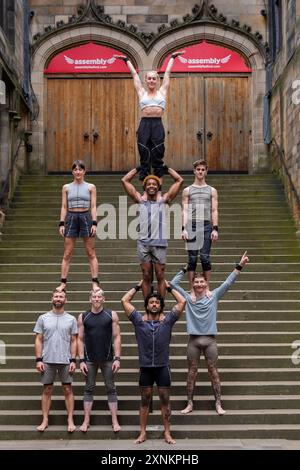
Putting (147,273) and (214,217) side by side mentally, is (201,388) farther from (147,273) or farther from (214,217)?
(214,217)

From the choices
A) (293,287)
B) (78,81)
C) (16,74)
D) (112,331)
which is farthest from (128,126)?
(112,331)

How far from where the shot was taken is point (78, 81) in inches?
697

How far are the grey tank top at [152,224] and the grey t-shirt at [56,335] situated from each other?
1.23 m

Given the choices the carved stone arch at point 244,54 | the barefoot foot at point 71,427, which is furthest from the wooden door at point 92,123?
the barefoot foot at point 71,427

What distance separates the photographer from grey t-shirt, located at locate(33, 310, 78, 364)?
709 centimetres

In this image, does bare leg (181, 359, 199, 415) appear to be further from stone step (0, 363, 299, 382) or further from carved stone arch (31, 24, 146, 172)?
carved stone arch (31, 24, 146, 172)

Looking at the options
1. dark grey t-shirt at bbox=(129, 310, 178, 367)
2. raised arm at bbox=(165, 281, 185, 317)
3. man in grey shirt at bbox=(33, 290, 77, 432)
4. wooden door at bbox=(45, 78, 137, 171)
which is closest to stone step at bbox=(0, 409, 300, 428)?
man in grey shirt at bbox=(33, 290, 77, 432)

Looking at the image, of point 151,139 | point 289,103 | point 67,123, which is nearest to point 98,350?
point 151,139

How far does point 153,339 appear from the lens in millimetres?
6809

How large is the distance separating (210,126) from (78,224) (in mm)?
9345

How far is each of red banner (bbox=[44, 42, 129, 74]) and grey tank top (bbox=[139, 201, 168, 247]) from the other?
1061 centimetres

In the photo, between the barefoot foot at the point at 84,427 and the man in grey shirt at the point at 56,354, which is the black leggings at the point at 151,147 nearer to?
the man in grey shirt at the point at 56,354

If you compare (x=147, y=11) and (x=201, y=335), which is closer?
(x=201, y=335)

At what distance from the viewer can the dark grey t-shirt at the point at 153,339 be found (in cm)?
677
